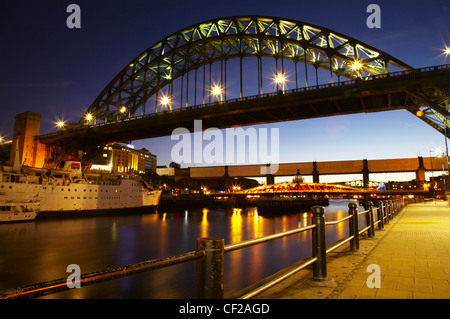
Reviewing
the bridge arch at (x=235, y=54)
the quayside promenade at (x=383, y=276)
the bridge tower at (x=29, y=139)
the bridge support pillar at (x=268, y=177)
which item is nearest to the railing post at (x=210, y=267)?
the quayside promenade at (x=383, y=276)

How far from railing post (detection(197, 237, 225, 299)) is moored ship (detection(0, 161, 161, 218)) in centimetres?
4931

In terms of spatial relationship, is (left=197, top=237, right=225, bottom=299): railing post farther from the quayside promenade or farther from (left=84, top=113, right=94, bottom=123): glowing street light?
(left=84, top=113, right=94, bottom=123): glowing street light

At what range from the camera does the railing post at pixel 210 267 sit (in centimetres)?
265

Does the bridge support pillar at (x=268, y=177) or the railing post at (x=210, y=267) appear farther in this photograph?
the bridge support pillar at (x=268, y=177)

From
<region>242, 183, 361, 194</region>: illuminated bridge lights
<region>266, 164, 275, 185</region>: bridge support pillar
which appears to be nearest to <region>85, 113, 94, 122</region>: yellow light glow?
<region>242, 183, 361, 194</region>: illuminated bridge lights

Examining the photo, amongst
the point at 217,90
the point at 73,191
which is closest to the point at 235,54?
the point at 217,90

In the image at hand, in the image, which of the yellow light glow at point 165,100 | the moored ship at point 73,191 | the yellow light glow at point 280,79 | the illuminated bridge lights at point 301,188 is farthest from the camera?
the illuminated bridge lights at point 301,188

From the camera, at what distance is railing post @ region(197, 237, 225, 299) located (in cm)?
265

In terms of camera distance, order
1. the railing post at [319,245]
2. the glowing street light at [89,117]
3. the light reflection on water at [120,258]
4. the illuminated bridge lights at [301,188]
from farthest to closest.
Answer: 1. the illuminated bridge lights at [301,188]
2. the glowing street light at [89,117]
3. the light reflection on water at [120,258]
4. the railing post at [319,245]

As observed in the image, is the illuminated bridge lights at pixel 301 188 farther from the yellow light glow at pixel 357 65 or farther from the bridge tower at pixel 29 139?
the bridge tower at pixel 29 139

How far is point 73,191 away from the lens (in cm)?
5169

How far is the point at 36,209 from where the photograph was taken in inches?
1718

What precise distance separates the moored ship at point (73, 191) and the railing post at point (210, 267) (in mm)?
49314
